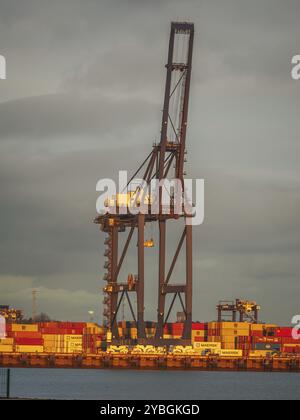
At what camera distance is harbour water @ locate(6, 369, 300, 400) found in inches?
2211

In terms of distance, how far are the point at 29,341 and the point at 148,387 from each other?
37.0 m

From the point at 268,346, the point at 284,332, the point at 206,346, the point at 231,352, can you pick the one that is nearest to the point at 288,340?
the point at 284,332

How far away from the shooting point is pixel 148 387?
6322cm

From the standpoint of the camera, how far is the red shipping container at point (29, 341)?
98375 millimetres

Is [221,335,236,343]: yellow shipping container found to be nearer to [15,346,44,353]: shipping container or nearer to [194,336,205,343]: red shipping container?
[194,336,205,343]: red shipping container

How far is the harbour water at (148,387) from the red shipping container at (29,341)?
1312 cm

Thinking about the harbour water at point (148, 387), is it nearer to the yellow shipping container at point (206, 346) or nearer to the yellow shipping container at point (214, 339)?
the yellow shipping container at point (206, 346)

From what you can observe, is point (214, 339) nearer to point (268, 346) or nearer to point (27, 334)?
point (268, 346)

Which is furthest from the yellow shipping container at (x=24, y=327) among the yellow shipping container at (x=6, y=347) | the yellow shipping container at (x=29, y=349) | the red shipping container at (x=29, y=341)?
the yellow shipping container at (x=29, y=349)

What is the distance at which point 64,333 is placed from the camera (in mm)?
99875
